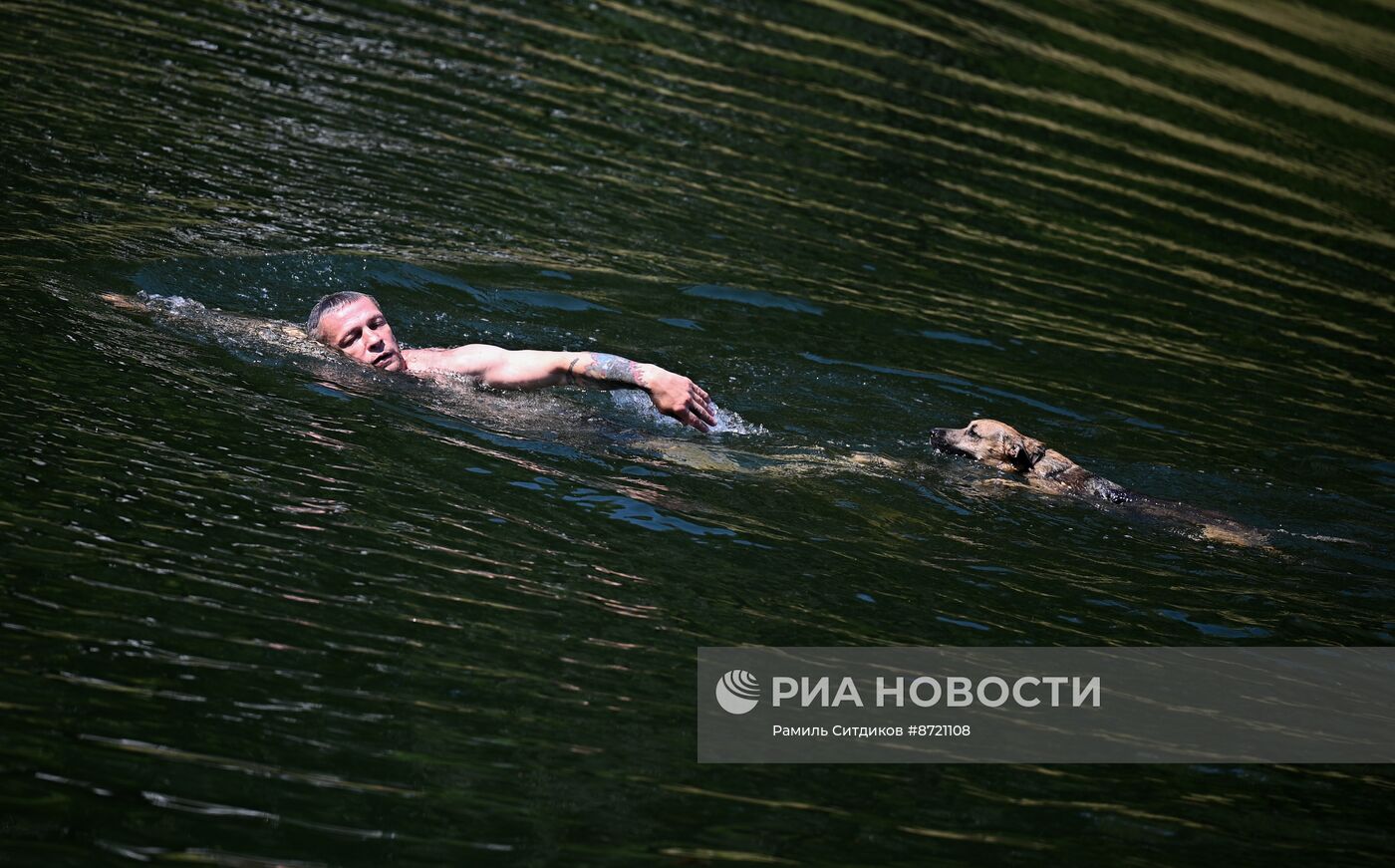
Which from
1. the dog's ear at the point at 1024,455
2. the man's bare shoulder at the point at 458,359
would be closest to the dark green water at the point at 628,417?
the man's bare shoulder at the point at 458,359

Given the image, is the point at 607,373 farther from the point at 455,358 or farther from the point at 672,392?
the point at 455,358

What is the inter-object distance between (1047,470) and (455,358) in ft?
15.2

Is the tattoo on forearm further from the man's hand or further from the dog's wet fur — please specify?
the dog's wet fur

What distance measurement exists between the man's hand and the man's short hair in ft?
8.16

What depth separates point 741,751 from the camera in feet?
22.2

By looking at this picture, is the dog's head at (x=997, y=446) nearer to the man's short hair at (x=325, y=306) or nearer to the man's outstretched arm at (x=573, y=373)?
the man's outstretched arm at (x=573, y=373)

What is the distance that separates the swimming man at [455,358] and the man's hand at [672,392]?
25cm

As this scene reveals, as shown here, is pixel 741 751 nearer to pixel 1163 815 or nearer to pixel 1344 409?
pixel 1163 815

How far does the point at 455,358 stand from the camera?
10695 mm

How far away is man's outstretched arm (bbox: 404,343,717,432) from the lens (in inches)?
372

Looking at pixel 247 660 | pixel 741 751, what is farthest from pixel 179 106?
pixel 741 751

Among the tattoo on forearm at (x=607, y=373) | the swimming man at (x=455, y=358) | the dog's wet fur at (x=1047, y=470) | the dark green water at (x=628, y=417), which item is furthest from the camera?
the dog's wet fur at (x=1047, y=470)

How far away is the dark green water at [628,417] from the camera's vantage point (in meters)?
6.25

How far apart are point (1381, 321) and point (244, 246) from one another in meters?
13.0
